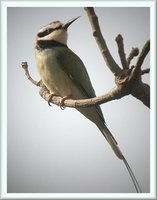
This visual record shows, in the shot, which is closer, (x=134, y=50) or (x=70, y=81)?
(x=134, y=50)

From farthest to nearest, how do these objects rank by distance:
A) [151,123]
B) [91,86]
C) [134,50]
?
1. [91,86]
2. [151,123]
3. [134,50]

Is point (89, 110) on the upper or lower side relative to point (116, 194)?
upper

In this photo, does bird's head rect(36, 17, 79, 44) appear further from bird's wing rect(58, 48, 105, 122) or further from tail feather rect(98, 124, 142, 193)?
tail feather rect(98, 124, 142, 193)

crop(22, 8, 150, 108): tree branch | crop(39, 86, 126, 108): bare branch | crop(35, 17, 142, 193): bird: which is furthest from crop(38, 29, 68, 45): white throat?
crop(22, 8, 150, 108): tree branch

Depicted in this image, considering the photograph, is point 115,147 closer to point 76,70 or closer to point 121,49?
point 76,70

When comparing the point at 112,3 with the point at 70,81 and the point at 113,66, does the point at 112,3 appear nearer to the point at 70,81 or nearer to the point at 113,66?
the point at 70,81

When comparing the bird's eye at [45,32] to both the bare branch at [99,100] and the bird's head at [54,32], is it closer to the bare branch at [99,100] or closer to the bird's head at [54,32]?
the bird's head at [54,32]

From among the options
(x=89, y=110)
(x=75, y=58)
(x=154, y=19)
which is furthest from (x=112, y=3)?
(x=89, y=110)
